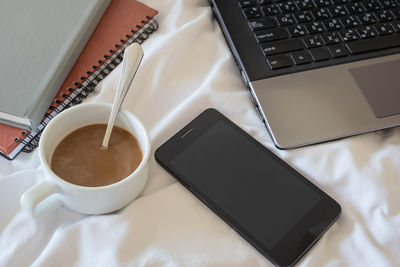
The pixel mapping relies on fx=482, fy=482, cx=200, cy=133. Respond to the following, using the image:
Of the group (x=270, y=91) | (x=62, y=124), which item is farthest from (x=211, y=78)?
(x=62, y=124)

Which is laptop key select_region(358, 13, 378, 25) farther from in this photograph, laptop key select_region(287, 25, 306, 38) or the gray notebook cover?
the gray notebook cover

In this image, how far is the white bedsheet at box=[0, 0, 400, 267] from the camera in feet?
1.33

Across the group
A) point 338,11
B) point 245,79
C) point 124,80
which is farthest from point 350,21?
point 124,80

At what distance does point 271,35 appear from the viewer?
521 millimetres

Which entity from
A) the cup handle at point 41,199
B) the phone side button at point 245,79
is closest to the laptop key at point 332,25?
the phone side button at point 245,79

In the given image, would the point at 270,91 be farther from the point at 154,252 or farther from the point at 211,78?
the point at 154,252

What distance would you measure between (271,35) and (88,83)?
0.20 m

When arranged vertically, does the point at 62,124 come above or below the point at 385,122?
below

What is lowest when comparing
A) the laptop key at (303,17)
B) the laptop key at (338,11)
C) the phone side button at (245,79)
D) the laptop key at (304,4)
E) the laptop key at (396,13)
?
the phone side button at (245,79)

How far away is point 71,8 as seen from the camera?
1.68 ft

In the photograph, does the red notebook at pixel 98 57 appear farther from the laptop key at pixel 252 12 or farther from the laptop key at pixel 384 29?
the laptop key at pixel 384 29

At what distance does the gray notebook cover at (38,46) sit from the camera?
0.45 metres

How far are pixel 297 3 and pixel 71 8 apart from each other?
25 cm

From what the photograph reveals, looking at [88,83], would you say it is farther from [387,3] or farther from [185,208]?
[387,3]
